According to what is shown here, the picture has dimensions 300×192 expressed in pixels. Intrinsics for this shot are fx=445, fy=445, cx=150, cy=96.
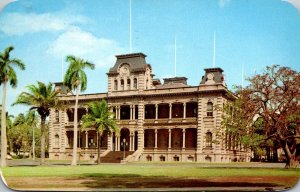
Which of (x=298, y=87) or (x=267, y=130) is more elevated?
(x=298, y=87)

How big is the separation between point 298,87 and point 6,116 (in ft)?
36.6

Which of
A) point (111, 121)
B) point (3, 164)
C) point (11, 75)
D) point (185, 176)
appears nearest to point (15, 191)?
point (3, 164)

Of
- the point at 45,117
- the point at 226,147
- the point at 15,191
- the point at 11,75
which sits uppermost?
the point at 11,75

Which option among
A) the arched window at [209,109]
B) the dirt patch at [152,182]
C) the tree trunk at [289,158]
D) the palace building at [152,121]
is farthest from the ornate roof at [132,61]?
the tree trunk at [289,158]

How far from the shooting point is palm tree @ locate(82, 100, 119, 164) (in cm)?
2138

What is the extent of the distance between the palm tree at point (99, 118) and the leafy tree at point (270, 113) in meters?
6.33

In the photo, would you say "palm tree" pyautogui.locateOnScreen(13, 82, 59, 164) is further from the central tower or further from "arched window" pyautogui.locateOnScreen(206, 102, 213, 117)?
"arched window" pyautogui.locateOnScreen(206, 102, 213, 117)

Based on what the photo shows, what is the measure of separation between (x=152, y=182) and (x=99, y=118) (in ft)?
23.1

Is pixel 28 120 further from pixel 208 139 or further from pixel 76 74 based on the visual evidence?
pixel 208 139

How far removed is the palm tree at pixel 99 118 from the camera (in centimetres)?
2138

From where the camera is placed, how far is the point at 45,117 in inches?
758

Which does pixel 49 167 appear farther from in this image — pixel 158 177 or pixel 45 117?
pixel 158 177

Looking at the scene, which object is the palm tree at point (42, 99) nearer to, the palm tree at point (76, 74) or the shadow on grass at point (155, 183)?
the palm tree at point (76, 74)

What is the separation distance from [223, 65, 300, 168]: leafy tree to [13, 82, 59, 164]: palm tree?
7.37 metres
